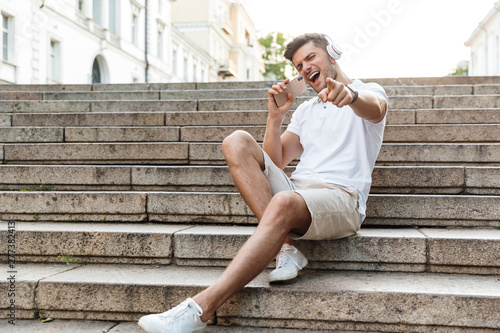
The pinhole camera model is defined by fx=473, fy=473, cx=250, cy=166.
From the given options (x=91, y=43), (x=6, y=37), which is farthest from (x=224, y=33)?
(x=6, y=37)

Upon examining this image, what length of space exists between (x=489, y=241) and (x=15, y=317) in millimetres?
2641

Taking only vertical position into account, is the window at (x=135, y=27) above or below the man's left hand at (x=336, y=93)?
above

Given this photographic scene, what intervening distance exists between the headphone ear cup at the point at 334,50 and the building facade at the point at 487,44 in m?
25.5

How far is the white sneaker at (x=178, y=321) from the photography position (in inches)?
82.0

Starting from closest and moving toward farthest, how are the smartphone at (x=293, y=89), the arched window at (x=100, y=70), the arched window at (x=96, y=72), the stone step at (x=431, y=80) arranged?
the smartphone at (x=293, y=89)
the stone step at (x=431, y=80)
the arched window at (x=96, y=72)
the arched window at (x=100, y=70)

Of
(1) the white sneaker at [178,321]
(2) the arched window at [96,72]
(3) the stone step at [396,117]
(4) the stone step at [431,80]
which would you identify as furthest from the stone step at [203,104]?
(2) the arched window at [96,72]

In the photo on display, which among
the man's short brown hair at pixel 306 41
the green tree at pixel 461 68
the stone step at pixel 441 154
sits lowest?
the stone step at pixel 441 154

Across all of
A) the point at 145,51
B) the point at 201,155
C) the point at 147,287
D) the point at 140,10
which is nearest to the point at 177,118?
the point at 201,155

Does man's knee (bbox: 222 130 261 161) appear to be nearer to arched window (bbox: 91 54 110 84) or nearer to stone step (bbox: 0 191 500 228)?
stone step (bbox: 0 191 500 228)

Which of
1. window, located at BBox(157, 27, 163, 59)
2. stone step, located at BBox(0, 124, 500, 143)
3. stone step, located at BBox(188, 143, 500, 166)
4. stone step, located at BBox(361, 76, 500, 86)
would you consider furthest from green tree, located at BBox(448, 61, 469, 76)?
stone step, located at BBox(0, 124, 500, 143)

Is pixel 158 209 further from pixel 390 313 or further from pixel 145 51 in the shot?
pixel 145 51

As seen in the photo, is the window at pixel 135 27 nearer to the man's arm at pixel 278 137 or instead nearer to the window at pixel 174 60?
the window at pixel 174 60

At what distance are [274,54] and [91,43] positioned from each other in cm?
3185

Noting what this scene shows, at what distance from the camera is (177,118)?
4980mm
